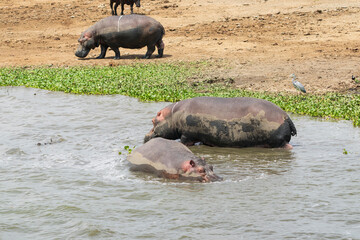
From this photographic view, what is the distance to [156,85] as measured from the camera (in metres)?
16.7

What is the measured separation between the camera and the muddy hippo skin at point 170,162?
903 centimetres

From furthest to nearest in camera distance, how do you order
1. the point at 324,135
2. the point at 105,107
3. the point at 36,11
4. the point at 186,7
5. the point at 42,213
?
1. the point at 36,11
2. the point at 186,7
3. the point at 105,107
4. the point at 324,135
5. the point at 42,213

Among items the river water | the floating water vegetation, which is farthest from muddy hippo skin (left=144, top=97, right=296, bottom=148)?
the floating water vegetation

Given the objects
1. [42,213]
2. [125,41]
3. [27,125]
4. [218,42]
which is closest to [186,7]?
[218,42]

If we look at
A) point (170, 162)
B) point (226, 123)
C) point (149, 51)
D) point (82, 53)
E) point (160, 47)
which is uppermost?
point (226, 123)

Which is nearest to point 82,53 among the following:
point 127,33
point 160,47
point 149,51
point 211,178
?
point 127,33

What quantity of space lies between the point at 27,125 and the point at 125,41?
7.89 metres

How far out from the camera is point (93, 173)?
9.73 meters

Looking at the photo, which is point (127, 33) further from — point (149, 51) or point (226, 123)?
point (226, 123)

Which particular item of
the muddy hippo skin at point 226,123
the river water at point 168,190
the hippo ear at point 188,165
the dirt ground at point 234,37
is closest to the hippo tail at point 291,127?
the muddy hippo skin at point 226,123

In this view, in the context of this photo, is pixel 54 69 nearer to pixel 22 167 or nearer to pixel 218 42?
pixel 218 42

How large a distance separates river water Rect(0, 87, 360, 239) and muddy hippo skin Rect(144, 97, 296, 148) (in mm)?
229

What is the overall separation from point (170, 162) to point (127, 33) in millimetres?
11746

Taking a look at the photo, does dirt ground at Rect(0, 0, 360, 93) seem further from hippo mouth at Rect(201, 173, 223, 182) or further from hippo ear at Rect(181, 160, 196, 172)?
hippo ear at Rect(181, 160, 196, 172)
